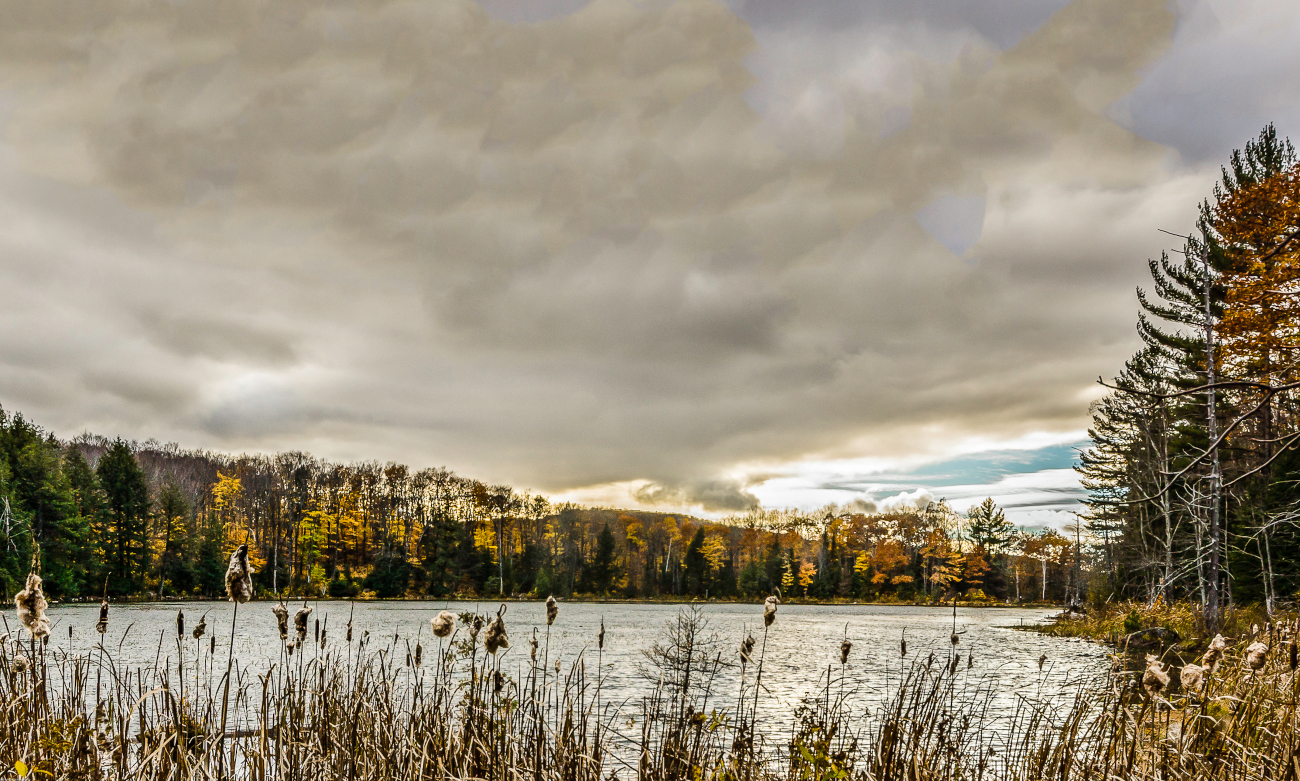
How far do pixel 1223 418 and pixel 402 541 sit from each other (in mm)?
60992

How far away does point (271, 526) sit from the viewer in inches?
2557

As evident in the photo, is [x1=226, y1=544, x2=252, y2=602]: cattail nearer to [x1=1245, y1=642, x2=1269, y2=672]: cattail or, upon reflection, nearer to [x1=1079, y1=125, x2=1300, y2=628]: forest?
[x1=1245, y1=642, x2=1269, y2=672]: cattail

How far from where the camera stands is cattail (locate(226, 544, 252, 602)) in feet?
11.7

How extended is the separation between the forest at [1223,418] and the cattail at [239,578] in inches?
417

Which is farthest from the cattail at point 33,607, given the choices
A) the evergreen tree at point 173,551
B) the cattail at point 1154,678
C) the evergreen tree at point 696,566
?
the evergreen tree at point 696,566

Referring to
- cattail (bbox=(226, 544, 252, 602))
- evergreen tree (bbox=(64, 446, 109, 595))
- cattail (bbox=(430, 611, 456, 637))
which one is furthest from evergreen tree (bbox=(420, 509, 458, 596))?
cattail (bbox=(226, 544, 252, 602))

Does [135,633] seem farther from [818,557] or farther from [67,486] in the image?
[818,557]

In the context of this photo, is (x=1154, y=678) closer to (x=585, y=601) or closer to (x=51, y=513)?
(x=51, y=513)

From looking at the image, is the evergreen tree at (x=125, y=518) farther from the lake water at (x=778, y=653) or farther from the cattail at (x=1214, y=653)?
the cattail at (x=1214, y=653)

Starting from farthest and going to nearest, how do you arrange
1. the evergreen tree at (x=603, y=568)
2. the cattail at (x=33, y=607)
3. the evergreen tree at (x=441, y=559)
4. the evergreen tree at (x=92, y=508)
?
1. the evergreen tree at (x=603, y=568)
2. the evergreen tree at (x=441, y=559)
3. the evergreen tree at (x=92, y=508)
4. the cattail at (x=33, y=607)

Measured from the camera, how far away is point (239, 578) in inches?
143

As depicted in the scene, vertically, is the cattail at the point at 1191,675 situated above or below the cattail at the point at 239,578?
below

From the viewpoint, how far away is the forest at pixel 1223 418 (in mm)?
14695

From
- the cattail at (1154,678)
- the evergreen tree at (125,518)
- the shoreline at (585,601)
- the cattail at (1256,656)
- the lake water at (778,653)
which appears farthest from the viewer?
the evergreen tree at (125,518)
